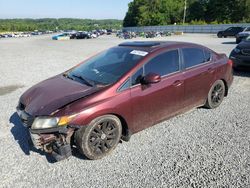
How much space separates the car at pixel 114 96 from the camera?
10.8ft

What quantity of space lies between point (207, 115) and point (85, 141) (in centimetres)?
276

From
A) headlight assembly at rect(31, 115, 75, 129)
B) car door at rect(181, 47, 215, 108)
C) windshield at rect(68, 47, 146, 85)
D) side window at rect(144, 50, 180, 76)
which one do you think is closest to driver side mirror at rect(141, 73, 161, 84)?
side window at rect(144, 50, 180, 76)

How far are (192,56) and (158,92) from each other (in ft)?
4.10

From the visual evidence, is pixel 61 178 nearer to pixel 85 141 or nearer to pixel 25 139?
pixel 85 141

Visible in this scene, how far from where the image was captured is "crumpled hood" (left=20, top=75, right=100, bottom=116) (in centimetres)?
345

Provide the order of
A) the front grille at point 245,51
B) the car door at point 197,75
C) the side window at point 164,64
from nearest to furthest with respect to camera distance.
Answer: the side window at point 164,64, the car door at point 197,75, the front grille at point 245,51

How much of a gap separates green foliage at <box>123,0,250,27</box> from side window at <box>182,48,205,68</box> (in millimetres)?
61863

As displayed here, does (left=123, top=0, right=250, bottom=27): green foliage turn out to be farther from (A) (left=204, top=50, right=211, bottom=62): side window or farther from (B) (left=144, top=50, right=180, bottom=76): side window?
(B) (left=144, top=50, right=180, bottom=76): side window

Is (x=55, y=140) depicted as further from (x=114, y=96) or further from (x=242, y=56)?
(x=242, y=56)

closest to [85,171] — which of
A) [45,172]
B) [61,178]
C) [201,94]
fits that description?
[61,178]

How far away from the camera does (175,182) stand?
3057 millimetres

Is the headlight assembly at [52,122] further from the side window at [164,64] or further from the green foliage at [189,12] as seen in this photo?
the green foliage at [189,12]

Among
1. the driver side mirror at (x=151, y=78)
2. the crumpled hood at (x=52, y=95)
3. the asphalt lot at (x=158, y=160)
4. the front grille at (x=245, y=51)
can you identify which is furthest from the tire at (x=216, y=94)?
the front grille at (x=245, y=51)

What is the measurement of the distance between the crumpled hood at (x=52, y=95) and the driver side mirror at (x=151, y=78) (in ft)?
2.42
